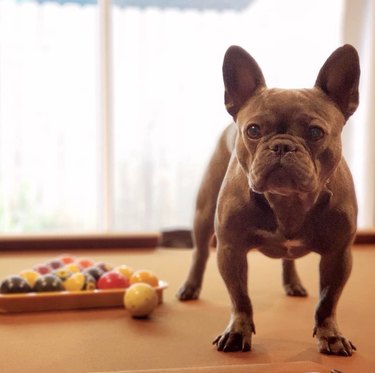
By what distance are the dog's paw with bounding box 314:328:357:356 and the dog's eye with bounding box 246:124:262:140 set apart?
64cm

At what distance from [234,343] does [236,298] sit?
0.46 ft

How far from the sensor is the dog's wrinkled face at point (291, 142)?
1582mm

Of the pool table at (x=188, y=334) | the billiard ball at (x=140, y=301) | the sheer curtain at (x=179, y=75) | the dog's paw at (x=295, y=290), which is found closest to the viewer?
the pool table at (x=188, y=334)

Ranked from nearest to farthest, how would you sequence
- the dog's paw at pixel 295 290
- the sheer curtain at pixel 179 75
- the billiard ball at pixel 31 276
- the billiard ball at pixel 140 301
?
the billiard ball at pixel 140 301, the billiard ball at pixel 31 276, the dog's paw at pixel 295 290, the sheer curtain at pixel 179 75

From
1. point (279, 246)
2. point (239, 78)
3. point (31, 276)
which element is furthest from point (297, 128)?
point (31, 276)

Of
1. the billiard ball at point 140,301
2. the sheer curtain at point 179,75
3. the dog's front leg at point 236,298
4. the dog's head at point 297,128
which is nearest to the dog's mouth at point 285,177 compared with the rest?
the dog's head at point 297,128

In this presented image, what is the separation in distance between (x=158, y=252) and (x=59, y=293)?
1301 mm

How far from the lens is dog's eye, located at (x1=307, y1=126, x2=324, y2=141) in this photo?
1.61 m

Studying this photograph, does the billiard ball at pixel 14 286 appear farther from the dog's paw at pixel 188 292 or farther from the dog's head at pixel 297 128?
the dog's head at pixel 297 128

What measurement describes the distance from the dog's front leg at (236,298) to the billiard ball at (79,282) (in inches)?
30.7

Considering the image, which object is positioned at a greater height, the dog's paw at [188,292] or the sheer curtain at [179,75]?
the sheer curtain at [179,75]

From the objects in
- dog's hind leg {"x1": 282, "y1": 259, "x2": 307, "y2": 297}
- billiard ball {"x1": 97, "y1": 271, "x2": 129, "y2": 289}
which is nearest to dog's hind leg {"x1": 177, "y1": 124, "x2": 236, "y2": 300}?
billiard ball {"x1": 97, "y1": 271, "x2": 129, "y2": 289}

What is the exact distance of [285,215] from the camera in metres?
1.76

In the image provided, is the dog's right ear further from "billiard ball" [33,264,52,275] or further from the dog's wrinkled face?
"billiard ball" [33,264,52,275]
